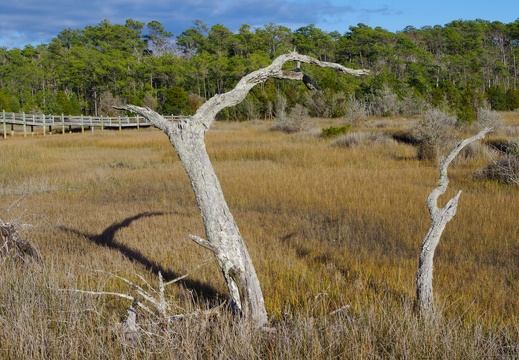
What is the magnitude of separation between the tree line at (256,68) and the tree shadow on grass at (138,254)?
19.5 meters

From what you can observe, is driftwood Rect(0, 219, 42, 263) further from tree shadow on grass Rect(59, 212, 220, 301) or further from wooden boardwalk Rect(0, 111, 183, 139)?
wooden boardwalk Rect(0, 111, 183, 139)

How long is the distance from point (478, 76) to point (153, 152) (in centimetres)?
5865

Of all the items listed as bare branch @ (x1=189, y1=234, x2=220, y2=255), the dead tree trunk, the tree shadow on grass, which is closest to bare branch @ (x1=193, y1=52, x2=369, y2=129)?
the dead tree trunk

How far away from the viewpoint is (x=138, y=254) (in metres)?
6.66

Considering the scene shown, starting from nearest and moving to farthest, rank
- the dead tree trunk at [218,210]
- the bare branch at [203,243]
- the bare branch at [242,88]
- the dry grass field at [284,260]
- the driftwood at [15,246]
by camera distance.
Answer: the dry grass field at [284,260], the bare branch at [203,243], the dead tree trunk at [218,210], the bare branch at [242,88], the driftwood at [15,246]

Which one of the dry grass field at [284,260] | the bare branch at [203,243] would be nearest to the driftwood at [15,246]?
the dry grass field at [284,260]

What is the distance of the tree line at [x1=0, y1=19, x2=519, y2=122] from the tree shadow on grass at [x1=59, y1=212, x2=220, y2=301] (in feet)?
64.0

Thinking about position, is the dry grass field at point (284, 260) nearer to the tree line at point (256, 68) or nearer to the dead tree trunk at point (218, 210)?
the dead tree trunk at point (218, 210)

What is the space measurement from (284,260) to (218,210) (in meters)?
2.43

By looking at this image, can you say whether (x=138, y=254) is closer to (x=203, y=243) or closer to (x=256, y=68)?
(x=203, y=243)

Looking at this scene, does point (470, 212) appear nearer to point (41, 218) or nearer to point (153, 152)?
point (41, 218)

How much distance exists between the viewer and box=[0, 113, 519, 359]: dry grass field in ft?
11.1

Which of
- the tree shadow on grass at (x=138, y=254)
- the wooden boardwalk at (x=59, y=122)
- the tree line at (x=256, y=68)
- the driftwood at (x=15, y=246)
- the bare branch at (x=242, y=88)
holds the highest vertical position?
the tree line at (x=256, y=68)

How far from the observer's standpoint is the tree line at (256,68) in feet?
145
